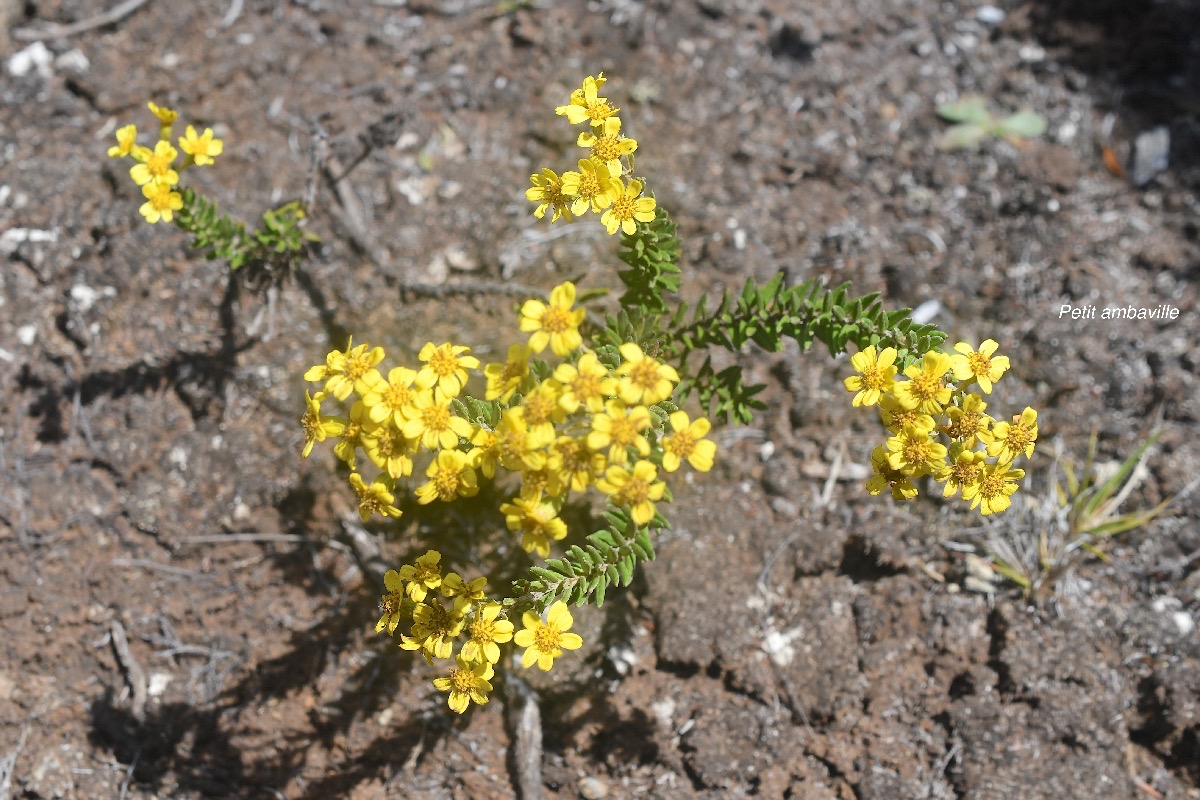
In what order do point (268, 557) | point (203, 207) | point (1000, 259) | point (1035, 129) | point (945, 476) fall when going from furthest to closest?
point (1035, 129), point (1000, 259), point (268, 557), point (203, 207), point (945, 476)

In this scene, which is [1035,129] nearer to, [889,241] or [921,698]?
[889,241]

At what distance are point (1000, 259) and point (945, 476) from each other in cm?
220

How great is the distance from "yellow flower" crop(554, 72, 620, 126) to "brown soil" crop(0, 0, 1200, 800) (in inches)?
51.6

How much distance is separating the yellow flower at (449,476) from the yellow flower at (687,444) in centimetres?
64

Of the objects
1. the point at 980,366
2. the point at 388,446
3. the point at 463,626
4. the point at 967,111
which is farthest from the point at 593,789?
the point at 967,111

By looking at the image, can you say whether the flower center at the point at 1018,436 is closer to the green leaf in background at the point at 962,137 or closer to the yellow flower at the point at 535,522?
the yellow flower at the point at 535,522

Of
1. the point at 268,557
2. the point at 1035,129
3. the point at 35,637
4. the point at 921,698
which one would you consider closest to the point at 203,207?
the point at 268,557

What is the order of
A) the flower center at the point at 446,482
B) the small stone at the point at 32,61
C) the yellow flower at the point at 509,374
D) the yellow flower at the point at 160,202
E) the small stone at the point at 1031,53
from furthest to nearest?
the small stone at the point at 1031,53, the small stone at the point at 32,61, the yellow flower at the point at 160,202, the yellow flower at the point at 509,374, the flower center at the point at 446,482

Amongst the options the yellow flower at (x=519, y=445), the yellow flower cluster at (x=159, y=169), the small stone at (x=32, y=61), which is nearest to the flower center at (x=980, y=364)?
the yellow flower at (x=519, y=445)

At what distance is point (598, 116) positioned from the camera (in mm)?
3217

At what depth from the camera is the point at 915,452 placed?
A: 2.99m

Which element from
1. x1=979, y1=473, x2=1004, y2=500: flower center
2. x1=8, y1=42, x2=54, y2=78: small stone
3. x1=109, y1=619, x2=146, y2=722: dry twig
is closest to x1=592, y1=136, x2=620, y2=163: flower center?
x1=979, y1=473, x2=1004, y2=500: flower center

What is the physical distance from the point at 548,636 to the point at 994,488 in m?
1.60

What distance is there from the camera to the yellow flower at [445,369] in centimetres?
293
